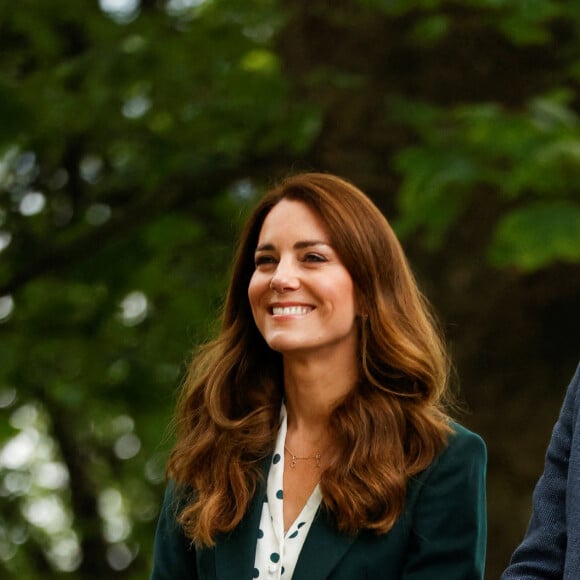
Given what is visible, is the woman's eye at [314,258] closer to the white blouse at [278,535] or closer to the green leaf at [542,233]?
the white blouse at [278,535]

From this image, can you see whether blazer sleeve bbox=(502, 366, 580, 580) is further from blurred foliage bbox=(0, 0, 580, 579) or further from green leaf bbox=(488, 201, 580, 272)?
blurred foliage bbox=(0, 0, 580, 579)

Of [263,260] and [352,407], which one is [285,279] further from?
[352,407]

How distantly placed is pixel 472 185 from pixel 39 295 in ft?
9.07

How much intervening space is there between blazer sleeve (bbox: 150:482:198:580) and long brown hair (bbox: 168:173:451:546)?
60mm

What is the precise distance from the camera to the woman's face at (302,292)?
10.5 feet

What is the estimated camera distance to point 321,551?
3.13 m

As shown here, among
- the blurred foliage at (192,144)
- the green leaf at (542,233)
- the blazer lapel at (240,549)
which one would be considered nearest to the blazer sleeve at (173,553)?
the blazer lapel at (240,549)

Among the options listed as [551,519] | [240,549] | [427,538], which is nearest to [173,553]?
[240,549]

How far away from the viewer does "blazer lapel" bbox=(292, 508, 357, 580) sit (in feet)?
10.2

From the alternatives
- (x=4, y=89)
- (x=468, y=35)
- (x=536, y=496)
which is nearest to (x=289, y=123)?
(x=468, y=35)

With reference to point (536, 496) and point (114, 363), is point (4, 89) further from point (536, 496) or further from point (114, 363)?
point (536, 496)

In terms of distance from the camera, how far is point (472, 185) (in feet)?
17.1

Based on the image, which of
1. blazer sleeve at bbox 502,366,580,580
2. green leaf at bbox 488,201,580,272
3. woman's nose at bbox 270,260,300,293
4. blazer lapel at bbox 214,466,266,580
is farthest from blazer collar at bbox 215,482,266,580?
green leaf at bbox 488,201,580,272

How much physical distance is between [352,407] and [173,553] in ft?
2.03
